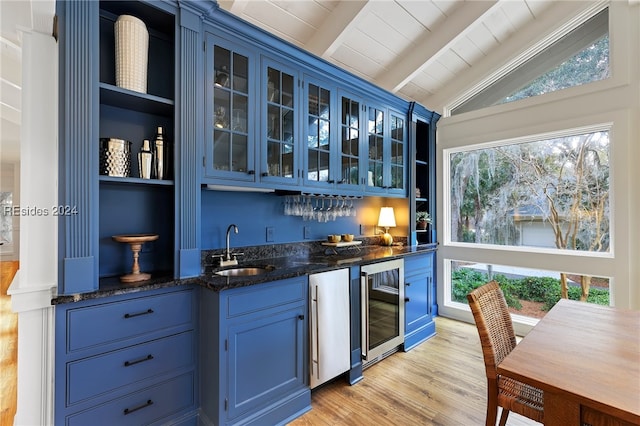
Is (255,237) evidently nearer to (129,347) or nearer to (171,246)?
(171,246)

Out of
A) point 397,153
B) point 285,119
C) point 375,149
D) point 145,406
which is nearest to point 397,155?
point 397,153

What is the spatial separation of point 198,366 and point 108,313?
2.04 ft

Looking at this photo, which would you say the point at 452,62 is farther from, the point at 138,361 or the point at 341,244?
the point at 138,361

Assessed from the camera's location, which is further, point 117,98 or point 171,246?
A: point 171,246

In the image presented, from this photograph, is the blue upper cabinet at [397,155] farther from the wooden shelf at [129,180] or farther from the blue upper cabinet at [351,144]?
the wooden shelf at [129,180]

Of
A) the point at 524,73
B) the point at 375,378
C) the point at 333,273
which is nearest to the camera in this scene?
the point at 333,273

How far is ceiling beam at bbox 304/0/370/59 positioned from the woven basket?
5.00 ft

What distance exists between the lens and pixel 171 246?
203 centimetres

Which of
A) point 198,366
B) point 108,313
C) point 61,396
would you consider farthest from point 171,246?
point 61,396

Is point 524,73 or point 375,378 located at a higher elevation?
point 524,73

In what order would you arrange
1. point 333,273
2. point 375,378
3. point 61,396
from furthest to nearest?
point 375,378, point 333,273, point 61,396

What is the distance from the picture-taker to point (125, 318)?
1529 millimetres

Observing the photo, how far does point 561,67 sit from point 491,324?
115 inches

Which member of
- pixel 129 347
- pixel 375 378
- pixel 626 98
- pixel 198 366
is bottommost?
pixel 375 378
